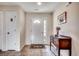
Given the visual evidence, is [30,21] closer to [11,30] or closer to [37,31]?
[37,31]

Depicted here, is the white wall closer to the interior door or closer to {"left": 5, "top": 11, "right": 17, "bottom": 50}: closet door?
the interior door

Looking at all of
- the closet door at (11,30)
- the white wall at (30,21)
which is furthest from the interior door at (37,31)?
the closet door at (11,30)

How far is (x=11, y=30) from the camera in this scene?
19.6 feet

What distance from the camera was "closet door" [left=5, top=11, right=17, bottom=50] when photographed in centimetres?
593

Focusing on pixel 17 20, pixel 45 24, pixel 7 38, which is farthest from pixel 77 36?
pixel 45 24

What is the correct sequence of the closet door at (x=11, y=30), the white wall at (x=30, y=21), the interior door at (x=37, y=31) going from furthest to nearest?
1. the interior door at (x=37, y=31)
2. the white wall at (x=30, y=21)
3. the closet door at (x=11, y=30)

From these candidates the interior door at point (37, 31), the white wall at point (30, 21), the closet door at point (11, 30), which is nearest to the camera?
the closet door at point (11, 30)

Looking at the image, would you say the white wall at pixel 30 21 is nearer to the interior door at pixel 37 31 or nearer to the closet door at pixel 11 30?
the interior door at pixel 37 31

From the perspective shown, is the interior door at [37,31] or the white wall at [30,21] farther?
the interior door at [37,31]

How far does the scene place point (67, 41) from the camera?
3605 mm

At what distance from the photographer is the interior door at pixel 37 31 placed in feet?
28.6

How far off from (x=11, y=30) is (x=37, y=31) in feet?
10.0

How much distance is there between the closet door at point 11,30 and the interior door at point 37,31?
9.27ft

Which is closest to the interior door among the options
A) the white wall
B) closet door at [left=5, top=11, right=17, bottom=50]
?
the white wall
